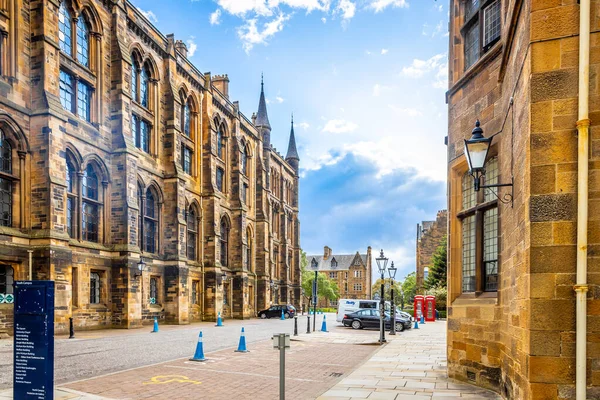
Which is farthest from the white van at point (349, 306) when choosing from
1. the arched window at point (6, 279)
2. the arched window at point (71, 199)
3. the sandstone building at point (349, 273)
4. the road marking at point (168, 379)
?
the sandstone building at point (349, 273)

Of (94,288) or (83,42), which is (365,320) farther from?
(83,42)

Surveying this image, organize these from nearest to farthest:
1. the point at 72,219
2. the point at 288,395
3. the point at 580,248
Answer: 1. the point at 580,248
2. the point at 288,395
3. the point at 72,219

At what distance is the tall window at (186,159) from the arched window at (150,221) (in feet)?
14.7

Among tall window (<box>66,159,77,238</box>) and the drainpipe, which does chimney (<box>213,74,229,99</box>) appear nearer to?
tall window (<box>66,159,77,238</box>)

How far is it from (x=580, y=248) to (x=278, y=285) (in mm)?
55912

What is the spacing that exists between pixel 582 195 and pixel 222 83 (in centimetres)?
4664

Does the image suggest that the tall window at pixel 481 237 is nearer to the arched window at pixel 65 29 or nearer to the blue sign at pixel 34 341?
the blue sign at pixel 34 341

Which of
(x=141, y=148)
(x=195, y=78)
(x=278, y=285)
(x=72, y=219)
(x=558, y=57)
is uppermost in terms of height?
(x=195, y=78)

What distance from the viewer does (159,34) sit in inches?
1331

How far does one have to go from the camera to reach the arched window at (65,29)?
2484cm

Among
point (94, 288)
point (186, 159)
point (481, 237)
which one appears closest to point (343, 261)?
point (186, 159)

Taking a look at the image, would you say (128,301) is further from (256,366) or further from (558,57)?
(558,57)

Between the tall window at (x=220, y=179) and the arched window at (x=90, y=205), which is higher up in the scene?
the tall window at (x=220, y=179)

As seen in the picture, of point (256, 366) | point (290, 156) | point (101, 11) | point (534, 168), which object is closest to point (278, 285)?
point (290, 156)
